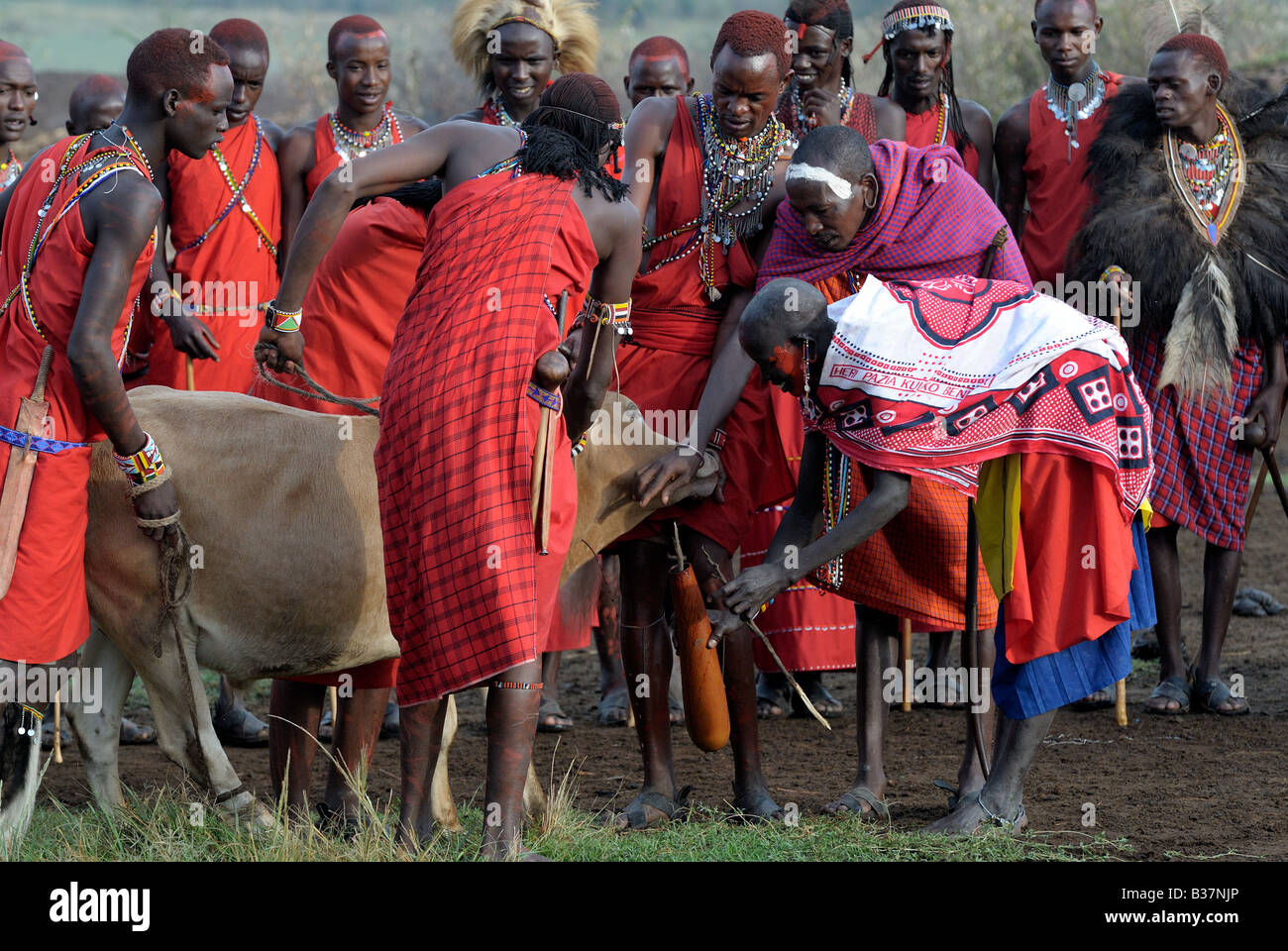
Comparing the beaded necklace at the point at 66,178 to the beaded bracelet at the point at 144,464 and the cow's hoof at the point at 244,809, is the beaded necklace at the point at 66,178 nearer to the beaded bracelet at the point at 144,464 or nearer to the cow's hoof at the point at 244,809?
the beaded bracelet at the point at 144,464

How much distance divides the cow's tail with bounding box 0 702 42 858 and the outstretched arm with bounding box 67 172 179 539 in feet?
3.03

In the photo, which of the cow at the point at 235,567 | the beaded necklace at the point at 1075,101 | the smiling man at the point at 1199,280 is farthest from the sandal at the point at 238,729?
the beaded necklace at the point at 1075,101

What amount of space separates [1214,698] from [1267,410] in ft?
4.09

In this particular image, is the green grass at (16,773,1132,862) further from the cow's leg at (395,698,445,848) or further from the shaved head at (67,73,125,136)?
the shaved head at (67,73,125,136)

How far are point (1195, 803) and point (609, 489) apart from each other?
87.1 inches

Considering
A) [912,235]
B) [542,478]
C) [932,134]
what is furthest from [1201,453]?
[542,478]

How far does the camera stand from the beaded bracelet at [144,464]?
4.37m

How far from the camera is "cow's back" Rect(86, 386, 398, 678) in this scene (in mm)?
4695

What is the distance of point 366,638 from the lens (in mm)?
4805

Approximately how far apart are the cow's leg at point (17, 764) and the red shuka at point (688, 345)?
6.39ft

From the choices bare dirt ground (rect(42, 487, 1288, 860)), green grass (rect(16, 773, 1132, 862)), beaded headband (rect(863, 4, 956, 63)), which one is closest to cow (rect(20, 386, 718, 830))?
green grass (rect(16, 773, 1132, 862))
